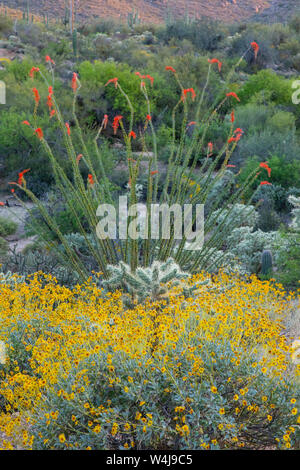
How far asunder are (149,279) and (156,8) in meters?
52.4

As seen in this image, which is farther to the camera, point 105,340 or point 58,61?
point 58,61

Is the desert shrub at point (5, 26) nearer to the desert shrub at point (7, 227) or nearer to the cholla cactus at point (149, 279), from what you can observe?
the desert shrub at point (7, 227)

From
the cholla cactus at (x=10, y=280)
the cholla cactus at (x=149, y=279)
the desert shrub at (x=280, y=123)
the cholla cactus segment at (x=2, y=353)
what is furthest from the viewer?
the desert shrub at (x=280, y=123)

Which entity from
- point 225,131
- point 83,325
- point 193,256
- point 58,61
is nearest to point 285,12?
point 58,61

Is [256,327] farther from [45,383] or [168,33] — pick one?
[168,33]

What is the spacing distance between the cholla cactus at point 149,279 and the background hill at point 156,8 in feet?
129

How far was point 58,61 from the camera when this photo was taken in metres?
20.5

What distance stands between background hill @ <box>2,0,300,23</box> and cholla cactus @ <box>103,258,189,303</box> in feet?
129

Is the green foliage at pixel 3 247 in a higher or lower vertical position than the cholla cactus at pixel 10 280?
lower

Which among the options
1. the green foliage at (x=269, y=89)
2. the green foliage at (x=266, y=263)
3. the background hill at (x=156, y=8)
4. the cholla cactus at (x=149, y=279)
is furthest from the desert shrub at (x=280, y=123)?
the background hill at (x=156, y=8)

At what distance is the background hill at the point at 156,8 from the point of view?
4509 cm

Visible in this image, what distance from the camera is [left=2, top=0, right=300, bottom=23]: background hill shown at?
45.1m
